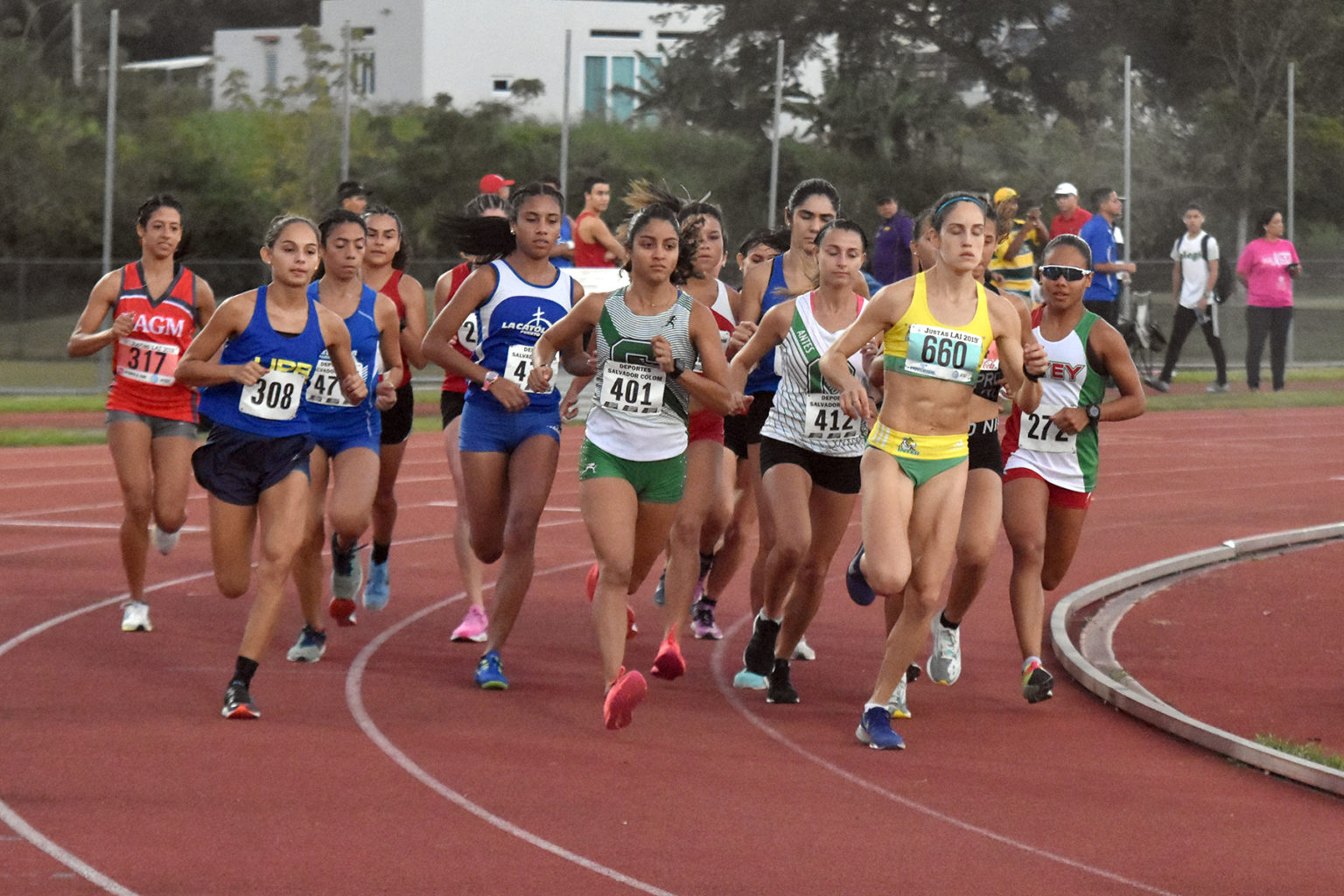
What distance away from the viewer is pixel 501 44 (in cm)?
4534

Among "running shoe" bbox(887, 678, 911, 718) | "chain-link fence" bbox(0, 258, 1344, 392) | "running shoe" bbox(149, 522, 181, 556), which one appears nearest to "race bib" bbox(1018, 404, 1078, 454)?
"running shoe" bbox(887, 678, 911, 718)

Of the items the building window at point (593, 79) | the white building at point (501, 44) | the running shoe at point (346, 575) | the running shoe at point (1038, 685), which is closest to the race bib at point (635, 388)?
the running shoe at point (1038, 685)

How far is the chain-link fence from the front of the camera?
2491 centimetres

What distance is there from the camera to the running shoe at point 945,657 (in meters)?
8.07

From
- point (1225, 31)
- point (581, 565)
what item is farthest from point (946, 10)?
point (581, 565)

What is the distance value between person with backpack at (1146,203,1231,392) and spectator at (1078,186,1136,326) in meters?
2.44

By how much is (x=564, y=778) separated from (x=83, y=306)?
20237 mm

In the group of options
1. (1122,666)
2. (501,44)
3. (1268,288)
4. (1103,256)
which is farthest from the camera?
(501,44)

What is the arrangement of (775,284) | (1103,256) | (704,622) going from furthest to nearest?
(1103,256), (704,622), (775,284)

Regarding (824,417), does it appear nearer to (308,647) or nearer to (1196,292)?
(308,647)

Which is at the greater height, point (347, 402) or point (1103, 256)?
point (1103, 256)

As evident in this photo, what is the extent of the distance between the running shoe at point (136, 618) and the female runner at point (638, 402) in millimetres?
2779

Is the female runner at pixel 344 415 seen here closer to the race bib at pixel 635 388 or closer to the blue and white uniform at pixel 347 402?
the blue and white uniform at pixel 347 402

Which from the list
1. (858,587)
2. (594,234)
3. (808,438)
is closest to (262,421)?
(808,438)
